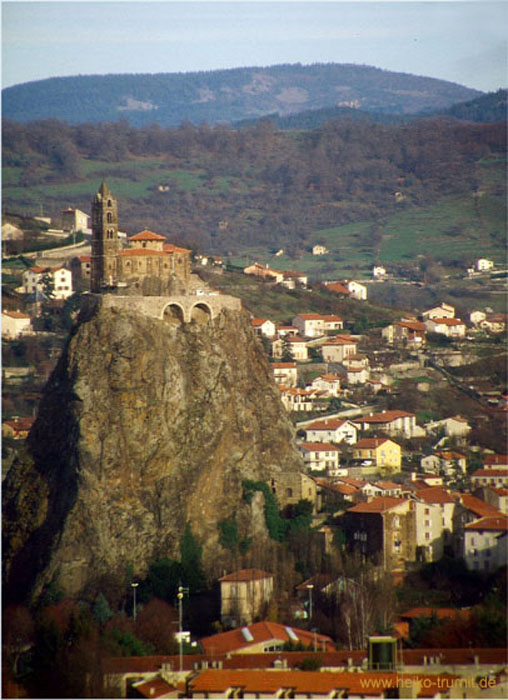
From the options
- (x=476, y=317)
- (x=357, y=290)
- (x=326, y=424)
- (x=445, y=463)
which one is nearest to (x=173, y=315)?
(x=445, y=463)

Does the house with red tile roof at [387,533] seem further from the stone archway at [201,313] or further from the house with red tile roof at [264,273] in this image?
the house with red tile roof at [264,273]

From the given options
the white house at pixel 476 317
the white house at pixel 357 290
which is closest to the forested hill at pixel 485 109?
the white house at pixel 357 290

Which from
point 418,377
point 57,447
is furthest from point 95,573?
point 418,377

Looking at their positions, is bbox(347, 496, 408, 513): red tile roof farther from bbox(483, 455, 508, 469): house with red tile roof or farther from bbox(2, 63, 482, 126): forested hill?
bbox(2, 63, 482, 126): forested hill

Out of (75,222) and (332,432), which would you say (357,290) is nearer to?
(75,222)

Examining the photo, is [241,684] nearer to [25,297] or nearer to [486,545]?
[486,545]

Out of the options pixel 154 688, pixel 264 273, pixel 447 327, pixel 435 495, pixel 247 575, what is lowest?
pixel 154 688

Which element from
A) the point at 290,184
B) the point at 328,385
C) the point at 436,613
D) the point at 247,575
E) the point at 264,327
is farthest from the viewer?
the point at 290,184
